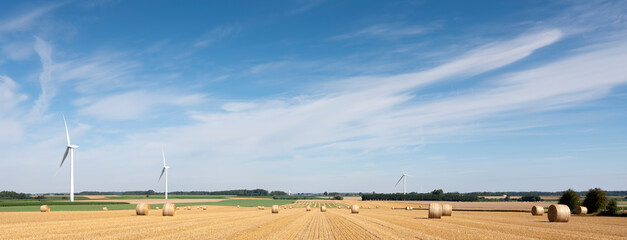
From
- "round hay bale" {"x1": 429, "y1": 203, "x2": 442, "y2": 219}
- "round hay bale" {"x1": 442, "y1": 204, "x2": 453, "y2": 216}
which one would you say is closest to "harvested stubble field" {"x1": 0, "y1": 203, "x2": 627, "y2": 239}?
"round hay bale" {"x1": 429, "y1": 203, "x2": 442, "y2": 219}

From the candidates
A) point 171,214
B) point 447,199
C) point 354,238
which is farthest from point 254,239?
point 447,199

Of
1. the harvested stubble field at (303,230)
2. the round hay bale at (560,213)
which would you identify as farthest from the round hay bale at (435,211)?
the round hay bale at (560,213)

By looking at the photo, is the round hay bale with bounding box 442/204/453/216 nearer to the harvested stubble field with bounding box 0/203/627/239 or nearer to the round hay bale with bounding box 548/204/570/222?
the harvested stubble field with bounding box 0/203/627/239

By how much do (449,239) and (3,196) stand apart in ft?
751

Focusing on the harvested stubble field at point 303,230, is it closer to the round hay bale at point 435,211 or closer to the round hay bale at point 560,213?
the round hay bale at point 560,213

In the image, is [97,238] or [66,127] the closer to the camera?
[97,238]

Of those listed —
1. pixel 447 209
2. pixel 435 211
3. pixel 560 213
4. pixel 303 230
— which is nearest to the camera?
pixel 303 230

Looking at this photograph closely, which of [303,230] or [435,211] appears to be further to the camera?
[435,211]

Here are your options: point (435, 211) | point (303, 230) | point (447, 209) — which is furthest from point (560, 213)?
point (303, 230)

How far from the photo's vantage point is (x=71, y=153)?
93.4 m

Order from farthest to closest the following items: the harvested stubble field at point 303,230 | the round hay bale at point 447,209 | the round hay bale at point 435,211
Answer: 1. the round hay bale at point 447,209
2. the round hay bale at point 435,211
3. the harvested stubble field at point 303,230

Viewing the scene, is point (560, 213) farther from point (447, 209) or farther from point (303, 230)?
point (303, 230)

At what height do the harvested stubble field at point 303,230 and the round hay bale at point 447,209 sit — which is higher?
the harvested stubble field at point 303,230

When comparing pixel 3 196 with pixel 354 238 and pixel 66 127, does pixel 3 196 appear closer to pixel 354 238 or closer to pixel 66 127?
pixel 66 127
